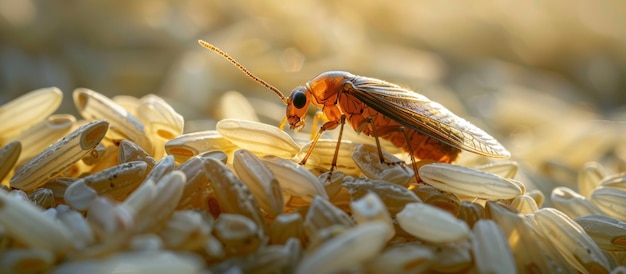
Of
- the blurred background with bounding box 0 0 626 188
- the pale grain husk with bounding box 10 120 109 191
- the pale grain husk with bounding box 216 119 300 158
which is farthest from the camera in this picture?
the blurred background with bounding box 0 0 626 188

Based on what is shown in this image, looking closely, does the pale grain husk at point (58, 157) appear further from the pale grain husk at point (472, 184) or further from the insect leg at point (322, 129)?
the pale grain husk at point (472, 184)

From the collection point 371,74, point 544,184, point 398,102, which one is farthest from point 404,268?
point 371,74

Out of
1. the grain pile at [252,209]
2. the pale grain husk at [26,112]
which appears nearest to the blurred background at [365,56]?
the pale grain husk at [26,112]

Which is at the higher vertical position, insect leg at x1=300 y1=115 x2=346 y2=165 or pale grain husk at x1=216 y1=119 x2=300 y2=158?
pale grain husk at x1=216 y1=119 x2=300 y2=158

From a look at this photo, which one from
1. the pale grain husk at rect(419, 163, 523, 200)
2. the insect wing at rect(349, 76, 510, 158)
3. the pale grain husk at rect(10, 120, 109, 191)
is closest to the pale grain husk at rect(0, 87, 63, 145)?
the pale grain husk at rect(10, 120, 109, 191)

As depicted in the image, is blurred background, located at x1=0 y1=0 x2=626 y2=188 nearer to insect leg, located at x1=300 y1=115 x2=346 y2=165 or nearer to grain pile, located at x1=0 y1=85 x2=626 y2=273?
insect leg, located at x1=300 y1=115 x2=346 y2=165

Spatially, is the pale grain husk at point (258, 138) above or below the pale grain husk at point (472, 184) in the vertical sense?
above

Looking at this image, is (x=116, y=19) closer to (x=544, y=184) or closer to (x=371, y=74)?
(x=371, y=74)

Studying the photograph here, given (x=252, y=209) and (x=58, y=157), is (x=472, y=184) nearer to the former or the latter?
(x=252, y=209)
